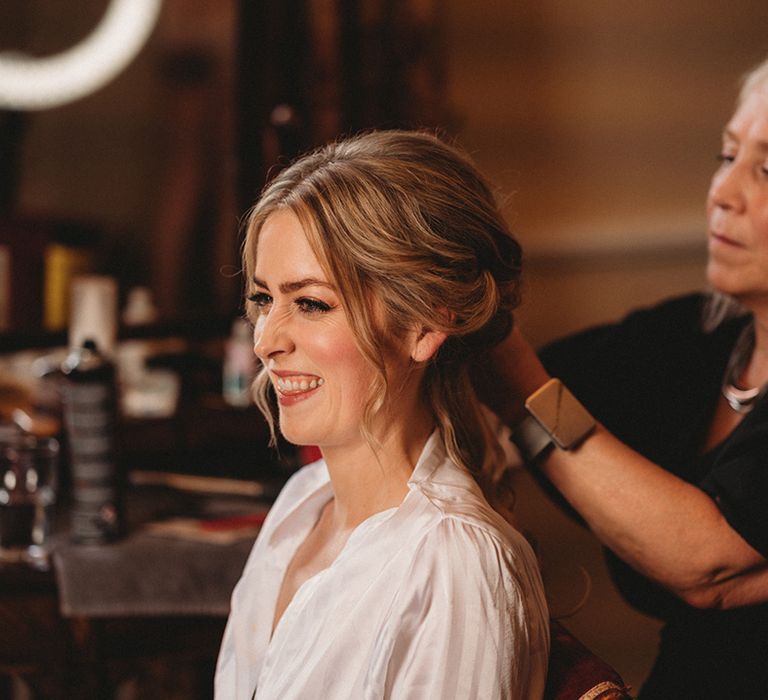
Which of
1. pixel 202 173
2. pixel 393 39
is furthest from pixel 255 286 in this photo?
pixel 393 39

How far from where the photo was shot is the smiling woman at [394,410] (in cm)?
112

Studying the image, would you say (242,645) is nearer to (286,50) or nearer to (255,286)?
(255,286)

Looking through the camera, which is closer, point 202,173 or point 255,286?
point 255,286

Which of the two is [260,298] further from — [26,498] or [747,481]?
[26,498]

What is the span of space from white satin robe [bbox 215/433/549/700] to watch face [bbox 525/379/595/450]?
0.14 meters

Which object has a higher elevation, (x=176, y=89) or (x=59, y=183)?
(x=176, y=89)

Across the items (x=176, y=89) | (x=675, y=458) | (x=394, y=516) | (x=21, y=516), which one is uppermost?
(x=176, y=89)

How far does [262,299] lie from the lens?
4.37 feet

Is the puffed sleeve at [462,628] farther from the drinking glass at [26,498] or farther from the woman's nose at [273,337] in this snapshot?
the drinking glass at [26,498]

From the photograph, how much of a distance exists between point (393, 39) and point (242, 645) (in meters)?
2.59

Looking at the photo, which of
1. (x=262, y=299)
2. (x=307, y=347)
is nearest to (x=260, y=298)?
(x=262, y=299)

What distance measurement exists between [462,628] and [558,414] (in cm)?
39

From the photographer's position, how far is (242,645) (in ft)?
4.76

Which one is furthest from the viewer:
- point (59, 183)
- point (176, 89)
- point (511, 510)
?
point (176, 89)
